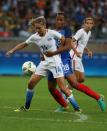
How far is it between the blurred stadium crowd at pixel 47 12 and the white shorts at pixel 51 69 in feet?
52.0

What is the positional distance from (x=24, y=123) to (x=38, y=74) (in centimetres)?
203

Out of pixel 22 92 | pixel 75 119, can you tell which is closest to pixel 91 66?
pixel 22 92

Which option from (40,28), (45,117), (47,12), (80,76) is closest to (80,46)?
(80,76)

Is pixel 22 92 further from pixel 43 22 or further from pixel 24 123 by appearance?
pixel 24 123

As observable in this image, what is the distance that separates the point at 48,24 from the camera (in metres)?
31.0

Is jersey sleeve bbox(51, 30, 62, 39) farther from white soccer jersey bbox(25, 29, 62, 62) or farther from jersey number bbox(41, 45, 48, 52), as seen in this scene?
jersey number bbox(41, 45, 48, 52)

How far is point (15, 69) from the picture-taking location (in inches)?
1107

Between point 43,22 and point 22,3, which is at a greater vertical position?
point 43,22

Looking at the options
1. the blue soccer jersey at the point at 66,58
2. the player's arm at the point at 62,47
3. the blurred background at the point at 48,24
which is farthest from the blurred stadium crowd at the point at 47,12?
the player's arm at the point at 62,47

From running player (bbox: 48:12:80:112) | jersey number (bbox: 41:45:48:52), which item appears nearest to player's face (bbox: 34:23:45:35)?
jersey number (bbox: 41:45:48:52)

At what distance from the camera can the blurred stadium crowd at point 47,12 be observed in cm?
3033

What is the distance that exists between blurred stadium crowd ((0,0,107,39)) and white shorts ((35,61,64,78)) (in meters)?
15.9

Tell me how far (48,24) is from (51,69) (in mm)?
17059

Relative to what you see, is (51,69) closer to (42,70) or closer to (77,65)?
(42,70)
